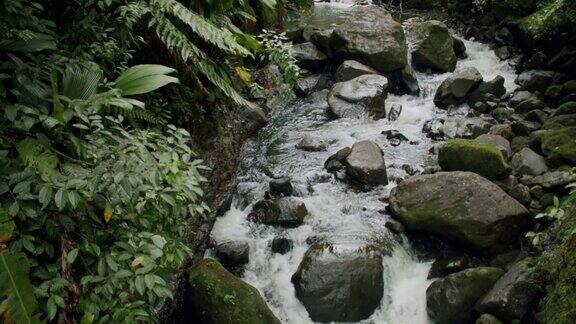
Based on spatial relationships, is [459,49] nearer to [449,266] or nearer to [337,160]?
[337,160]

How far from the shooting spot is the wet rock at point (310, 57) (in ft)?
31.0

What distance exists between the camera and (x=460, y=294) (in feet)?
13.9

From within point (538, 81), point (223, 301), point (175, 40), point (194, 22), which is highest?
point (194, 22)

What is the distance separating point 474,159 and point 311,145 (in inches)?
96.4

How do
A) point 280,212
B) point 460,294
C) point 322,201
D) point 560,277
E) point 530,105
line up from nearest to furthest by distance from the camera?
point 560,277
point 460,294
point 280,212
point 322,201
point 530,105

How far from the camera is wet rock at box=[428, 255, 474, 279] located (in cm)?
471

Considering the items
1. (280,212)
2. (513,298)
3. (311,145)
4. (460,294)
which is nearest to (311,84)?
(311,145)

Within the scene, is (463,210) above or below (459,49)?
above

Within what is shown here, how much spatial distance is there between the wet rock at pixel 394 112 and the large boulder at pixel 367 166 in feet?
6.24

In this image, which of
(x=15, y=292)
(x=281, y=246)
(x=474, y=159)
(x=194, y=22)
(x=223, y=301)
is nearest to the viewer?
(x=15, y=292)

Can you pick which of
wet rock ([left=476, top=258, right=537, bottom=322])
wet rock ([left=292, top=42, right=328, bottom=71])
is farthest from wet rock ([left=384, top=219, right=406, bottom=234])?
wet rock ([left=292, top=42, right=328, bottom=71])

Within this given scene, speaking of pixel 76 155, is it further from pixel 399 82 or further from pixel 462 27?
pixel 462 27

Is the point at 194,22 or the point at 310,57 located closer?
the point at 194,22

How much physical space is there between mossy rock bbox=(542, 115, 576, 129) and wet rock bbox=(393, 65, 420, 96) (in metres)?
2.83
